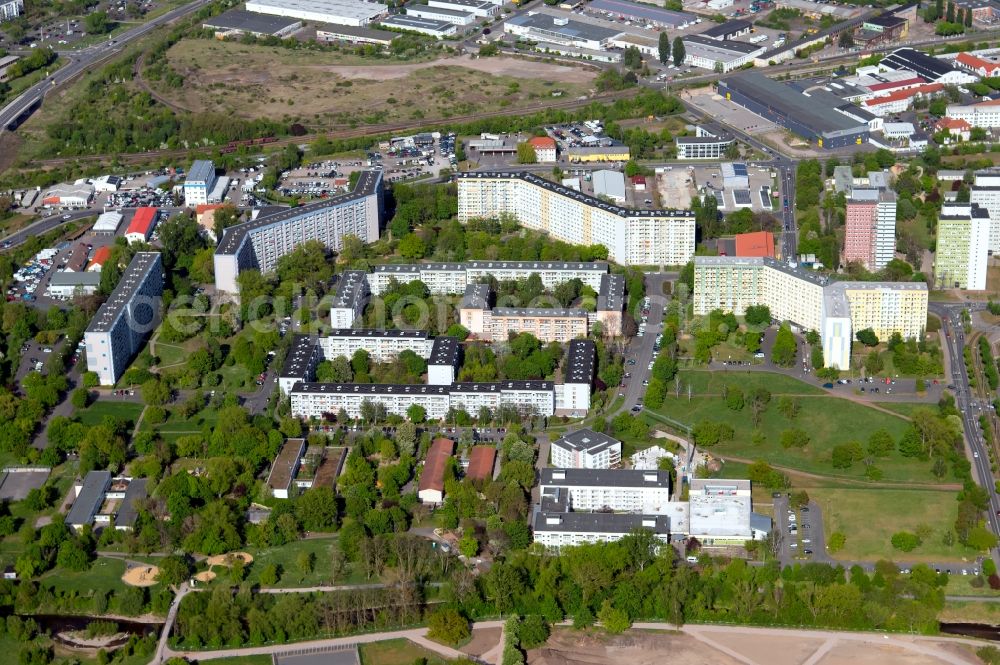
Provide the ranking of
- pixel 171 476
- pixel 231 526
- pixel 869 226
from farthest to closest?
pixel 869 226
pixel 171 476
pixel 231 526

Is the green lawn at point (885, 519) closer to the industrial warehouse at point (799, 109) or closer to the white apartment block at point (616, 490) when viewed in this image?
the white apartment block at point (616, 490)

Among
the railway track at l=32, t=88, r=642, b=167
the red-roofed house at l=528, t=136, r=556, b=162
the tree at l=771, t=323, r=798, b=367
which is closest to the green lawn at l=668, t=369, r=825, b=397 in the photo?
the tree at l=771, t=323, r=798, b=367

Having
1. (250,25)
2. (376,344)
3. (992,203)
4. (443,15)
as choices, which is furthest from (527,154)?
(250,25)

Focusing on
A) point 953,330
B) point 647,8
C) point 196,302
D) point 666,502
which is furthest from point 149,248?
point 647,8

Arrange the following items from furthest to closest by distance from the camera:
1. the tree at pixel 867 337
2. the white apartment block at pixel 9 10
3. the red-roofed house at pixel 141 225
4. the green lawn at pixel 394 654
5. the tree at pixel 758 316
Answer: the white apartment block at pixel 9 10, the red-roofed house at pixel 141 225, the tree at pixel 758 316, the tree at pixel 867 337, the green lawn at pixel 394 654

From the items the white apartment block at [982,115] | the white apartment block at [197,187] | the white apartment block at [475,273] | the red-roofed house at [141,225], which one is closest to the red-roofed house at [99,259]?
the red-roofed house at [141,225]

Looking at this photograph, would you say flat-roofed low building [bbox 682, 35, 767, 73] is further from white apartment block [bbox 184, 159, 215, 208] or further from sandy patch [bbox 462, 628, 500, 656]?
sandy patch [bbox 462, 628, 500, 656]

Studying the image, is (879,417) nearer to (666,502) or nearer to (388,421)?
(666,502)
